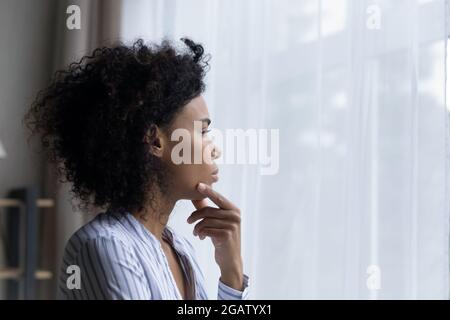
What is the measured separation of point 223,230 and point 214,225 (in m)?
0.02

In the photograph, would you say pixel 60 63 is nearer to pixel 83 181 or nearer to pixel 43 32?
pixel 43 32

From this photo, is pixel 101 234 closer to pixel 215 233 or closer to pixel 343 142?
pixel 215 233

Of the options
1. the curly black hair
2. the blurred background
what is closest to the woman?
the curly black hair

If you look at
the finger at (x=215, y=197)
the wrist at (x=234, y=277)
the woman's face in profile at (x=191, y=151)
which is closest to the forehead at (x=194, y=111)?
the woman's face in profile at (x=191, y=151)

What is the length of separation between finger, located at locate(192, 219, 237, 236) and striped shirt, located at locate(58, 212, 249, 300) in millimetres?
103

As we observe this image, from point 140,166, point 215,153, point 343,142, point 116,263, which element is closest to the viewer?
point 116,263

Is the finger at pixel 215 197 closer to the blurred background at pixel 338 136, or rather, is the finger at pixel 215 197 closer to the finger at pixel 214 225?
the finger at pixel 214 225

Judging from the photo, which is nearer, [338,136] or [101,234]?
[101,234]

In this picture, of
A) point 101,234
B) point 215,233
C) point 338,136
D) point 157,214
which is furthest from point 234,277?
point 338,136

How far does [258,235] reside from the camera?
149 centimetres

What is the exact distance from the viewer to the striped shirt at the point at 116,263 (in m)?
1.16

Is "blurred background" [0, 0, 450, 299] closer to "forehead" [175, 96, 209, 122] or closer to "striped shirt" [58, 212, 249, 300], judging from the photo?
"forehead" [175, 96, 209, 122]

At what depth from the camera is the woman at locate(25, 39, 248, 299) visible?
121 cm

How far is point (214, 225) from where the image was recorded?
1329mm
